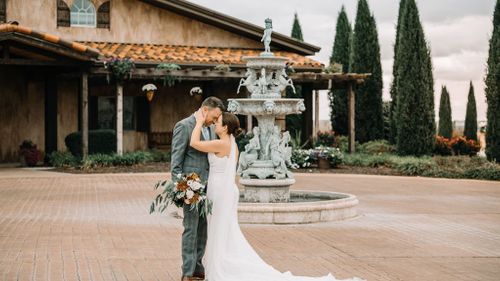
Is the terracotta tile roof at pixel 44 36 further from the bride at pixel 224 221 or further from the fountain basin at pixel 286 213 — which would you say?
the bride at pixel 224 221

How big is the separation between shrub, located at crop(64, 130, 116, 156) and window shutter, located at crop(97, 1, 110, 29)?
13.9 ft

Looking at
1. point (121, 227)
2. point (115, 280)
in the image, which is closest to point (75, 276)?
point (115, 280)

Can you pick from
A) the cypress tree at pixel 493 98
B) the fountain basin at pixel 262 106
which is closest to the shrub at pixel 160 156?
the cypress tree at pixel 493 98

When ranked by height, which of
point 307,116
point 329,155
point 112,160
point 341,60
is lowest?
point 112,160

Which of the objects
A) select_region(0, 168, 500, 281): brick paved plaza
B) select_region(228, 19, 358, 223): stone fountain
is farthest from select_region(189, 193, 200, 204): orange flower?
select_region(228, 19, 358, 223): stone fountain

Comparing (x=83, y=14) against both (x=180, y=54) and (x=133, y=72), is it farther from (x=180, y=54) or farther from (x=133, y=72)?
(x=133, y=72)

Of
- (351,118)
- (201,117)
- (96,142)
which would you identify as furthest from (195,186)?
(351,118)

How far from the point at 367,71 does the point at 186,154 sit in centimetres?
2612

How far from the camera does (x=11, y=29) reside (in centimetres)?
2119

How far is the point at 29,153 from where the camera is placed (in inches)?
925

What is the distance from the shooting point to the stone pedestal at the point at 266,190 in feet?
42.5

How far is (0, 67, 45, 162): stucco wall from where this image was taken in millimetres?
24766

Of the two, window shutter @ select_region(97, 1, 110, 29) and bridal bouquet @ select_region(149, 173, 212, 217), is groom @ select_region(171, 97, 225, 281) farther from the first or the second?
window shutter @ select_region(97, 1, 110, 29)

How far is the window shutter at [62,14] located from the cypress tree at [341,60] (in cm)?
1342
